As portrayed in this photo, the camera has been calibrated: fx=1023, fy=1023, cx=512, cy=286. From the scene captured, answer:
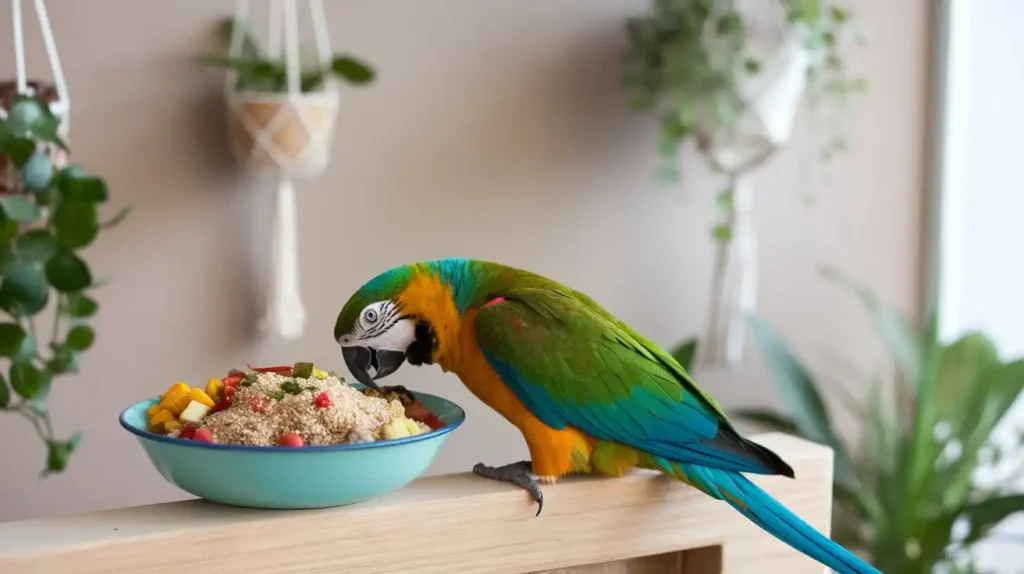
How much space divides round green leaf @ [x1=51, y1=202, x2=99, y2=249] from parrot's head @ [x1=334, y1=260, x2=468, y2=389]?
30cm

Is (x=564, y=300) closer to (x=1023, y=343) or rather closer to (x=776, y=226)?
(x=776, y=226)

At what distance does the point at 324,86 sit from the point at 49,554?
107cm

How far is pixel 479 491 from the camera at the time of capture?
784 mm

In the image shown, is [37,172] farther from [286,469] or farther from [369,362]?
[286,469]

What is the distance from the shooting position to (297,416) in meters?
0.72

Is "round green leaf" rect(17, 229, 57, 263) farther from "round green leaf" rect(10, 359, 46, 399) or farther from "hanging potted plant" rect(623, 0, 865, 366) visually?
"hanging potted plant" rect(623, 0, 865, 366)

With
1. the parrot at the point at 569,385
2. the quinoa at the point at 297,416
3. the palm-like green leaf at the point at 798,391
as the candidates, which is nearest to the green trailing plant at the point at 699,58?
the palm-like green leaf at the point at 798,391

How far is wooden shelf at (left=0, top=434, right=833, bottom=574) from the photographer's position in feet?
2.22

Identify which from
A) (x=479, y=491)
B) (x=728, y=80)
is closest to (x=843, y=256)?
(x=728, y=80)

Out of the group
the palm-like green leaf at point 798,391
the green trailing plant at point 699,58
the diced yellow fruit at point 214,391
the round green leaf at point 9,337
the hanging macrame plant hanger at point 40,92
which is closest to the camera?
the diced yellow fruit at point 214,391

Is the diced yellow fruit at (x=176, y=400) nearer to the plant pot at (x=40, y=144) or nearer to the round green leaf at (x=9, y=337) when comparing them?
the round green leaf at (x=9, y=337)

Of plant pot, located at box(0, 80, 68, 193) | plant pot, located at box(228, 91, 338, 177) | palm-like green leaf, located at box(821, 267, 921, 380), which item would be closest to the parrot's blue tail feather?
plant pot, located at box(0, 80, 68, 193)

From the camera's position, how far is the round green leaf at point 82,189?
3.29 ft

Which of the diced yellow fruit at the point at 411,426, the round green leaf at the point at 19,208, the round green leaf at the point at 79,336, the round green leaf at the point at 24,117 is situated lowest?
the round green leaf at the point at 79,336
